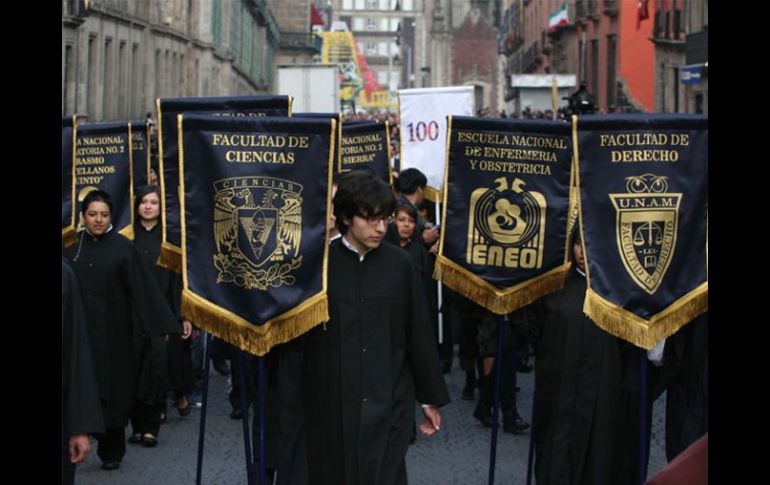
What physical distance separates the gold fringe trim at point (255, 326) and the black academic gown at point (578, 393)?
5.02 ft

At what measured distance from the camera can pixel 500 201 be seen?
8125 millimetres

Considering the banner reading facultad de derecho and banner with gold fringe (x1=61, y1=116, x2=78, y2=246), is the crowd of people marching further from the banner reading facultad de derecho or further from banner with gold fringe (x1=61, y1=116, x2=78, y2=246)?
banner with gold fringe (x1=61, y1=116, x2=78, y2=246)

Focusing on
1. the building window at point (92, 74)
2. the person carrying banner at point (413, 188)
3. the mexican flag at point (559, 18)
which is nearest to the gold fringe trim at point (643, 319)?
the person carrying banner at point (413, 188)

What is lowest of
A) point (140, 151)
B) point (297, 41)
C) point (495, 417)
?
point (495, 417)

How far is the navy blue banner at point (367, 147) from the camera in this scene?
12500mm

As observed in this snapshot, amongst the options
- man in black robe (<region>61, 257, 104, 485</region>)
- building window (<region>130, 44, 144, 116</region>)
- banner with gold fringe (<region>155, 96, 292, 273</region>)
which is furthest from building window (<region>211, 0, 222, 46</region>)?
man in black robe (<region>61, 257, 104, 485</region>)

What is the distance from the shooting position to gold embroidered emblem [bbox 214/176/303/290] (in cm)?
623

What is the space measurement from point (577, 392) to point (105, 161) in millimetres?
5113

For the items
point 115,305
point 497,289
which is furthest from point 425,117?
point 497,289

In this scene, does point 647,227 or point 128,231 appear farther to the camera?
point 128,231

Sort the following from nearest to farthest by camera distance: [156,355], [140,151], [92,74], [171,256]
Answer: [171,256], [156,355], [140,151], [92,74]

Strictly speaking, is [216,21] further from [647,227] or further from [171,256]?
[647,227]

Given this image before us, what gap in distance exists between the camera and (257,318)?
20.4 feet
